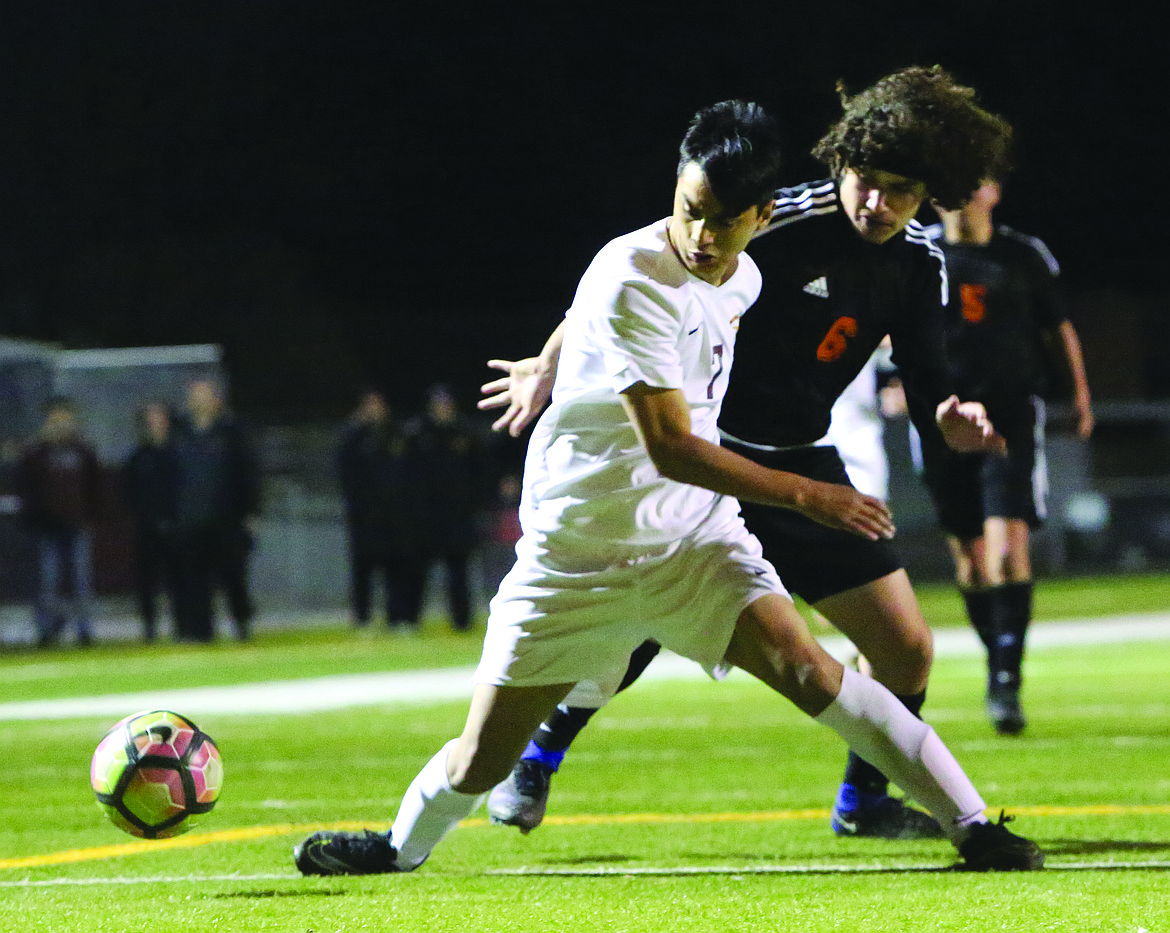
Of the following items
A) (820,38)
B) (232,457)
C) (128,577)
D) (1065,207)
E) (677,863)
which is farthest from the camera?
(1065,207)

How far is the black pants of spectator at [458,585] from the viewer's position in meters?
17.2

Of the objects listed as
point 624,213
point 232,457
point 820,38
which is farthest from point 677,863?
point 624,213

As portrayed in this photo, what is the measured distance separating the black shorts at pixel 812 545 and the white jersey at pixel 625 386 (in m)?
0.93

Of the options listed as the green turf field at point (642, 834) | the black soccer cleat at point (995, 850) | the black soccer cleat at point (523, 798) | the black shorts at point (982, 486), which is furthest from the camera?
the black shorts at point (982, 486)

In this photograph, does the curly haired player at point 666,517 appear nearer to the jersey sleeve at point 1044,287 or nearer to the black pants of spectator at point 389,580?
the jersey sleeve at point 1044,287

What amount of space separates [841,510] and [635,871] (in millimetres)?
1343

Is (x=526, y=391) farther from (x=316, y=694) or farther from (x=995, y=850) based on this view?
(x=316, y=694)

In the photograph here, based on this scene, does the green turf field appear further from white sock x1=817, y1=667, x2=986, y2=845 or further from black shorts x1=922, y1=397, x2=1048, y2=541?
black shorts x1=922, y1=397, x2=1048, y2=541

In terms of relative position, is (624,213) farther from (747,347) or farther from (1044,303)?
(747,347)

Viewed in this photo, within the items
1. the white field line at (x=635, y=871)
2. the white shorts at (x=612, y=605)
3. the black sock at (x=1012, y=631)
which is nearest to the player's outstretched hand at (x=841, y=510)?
the white shorts at (x=612, y=605)

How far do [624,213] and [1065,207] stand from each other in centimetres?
740

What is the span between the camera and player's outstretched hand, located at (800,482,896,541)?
443 cm

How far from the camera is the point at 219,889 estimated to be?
16.5ft

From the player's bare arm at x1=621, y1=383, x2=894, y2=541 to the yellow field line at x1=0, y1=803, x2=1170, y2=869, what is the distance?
6.80ft
